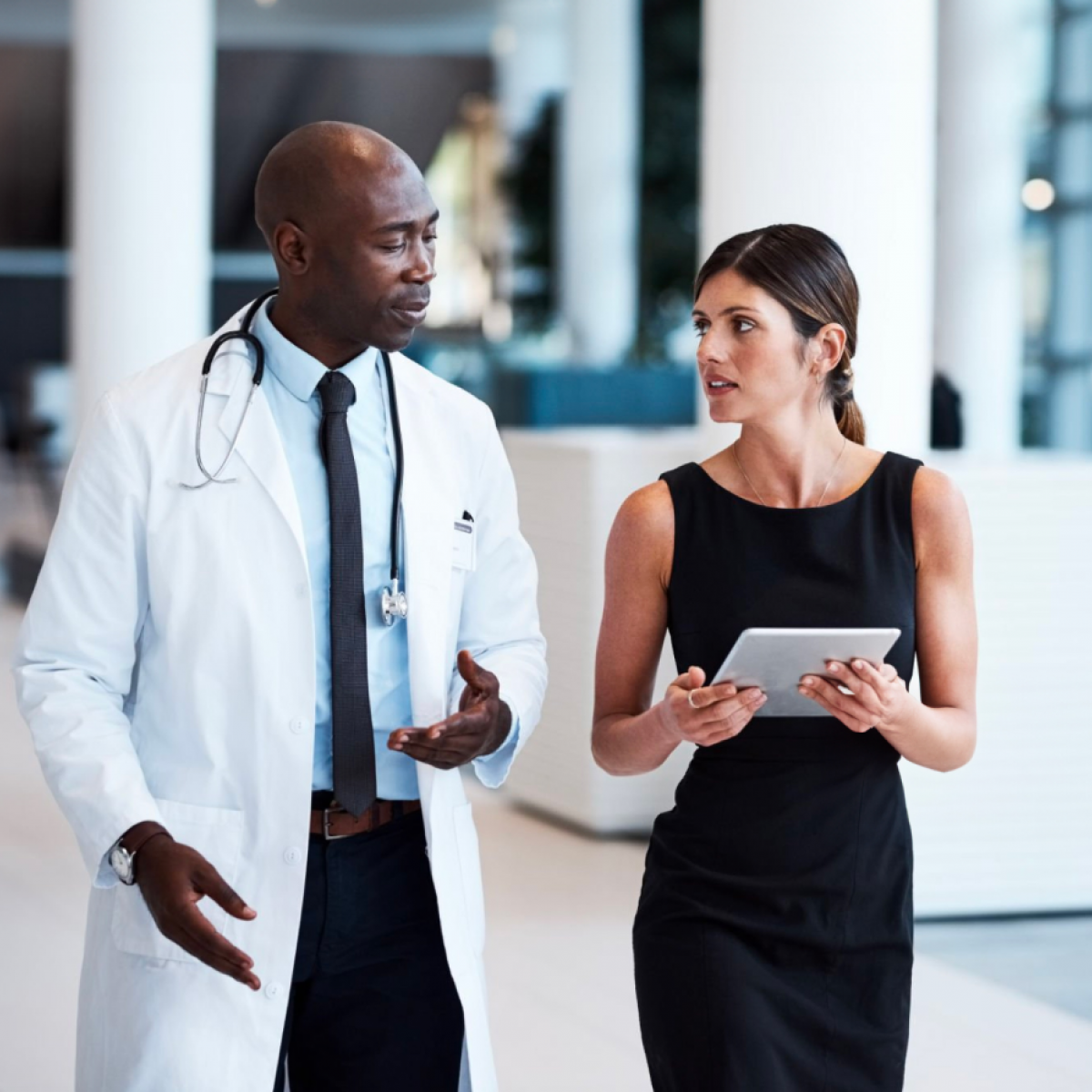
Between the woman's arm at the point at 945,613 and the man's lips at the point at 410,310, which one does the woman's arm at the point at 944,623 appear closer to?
the woman's arm at the point at 945,613

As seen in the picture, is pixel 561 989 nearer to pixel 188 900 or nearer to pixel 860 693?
pixel 860 693

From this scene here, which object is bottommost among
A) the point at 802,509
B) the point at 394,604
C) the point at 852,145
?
the point at 394,604

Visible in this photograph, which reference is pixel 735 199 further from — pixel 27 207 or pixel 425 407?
pixel 27 207

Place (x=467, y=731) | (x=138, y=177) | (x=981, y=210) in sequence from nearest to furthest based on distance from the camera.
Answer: (x=467, y=731), (x=138, y=177), (x=981, y=210)

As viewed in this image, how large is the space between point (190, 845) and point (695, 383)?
11941mm

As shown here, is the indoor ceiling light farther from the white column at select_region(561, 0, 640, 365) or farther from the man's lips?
the man's lips

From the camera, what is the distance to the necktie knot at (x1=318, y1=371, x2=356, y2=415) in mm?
2285

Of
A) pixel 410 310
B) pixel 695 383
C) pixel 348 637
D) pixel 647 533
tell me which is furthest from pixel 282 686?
pixel 695 383

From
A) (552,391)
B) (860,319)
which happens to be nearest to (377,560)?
(860,319)

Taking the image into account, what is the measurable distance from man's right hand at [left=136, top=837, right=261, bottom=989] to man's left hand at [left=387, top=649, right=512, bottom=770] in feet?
0.79

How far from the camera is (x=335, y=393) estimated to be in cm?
229

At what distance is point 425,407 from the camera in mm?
2391

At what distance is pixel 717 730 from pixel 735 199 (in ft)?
9.80

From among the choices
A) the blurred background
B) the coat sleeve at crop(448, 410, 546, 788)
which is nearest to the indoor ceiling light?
the blurred background
